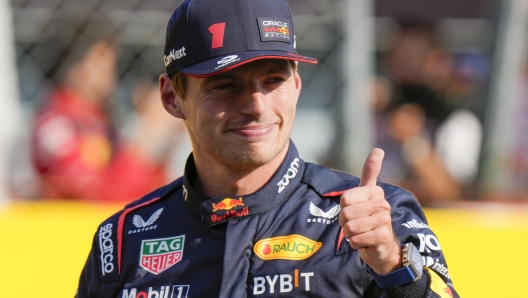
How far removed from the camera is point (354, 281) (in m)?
2.35

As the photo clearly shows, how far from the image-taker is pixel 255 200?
100 inches

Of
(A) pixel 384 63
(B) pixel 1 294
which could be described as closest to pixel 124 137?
(B) pixel 1 294

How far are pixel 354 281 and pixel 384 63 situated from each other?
3.09 meters

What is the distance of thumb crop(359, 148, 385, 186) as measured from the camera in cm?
221

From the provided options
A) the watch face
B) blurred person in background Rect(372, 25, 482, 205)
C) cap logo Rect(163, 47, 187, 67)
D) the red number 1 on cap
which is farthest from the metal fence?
the watch face

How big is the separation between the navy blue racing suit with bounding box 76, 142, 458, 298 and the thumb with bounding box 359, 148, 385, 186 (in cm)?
23

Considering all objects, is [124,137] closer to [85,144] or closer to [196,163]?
[85,144]

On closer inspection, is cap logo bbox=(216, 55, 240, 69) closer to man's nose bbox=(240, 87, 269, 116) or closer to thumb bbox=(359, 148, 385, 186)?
man's nose bbox=(240, 87, 269, 116)

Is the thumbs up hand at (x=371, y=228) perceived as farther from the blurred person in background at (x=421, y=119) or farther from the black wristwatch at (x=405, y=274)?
the blurred person in background at (x=421, y=119)

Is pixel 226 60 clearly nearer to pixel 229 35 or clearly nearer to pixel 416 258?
pixel 229 35

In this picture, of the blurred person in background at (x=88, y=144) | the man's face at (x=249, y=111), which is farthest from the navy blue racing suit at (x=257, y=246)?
the blurred person in background at (x=88, y=144)

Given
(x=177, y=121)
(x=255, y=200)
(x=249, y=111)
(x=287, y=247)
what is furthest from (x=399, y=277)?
(x=177, y=121)

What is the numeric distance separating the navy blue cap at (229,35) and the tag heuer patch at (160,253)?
20.9 inches

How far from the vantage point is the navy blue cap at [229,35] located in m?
2.48
